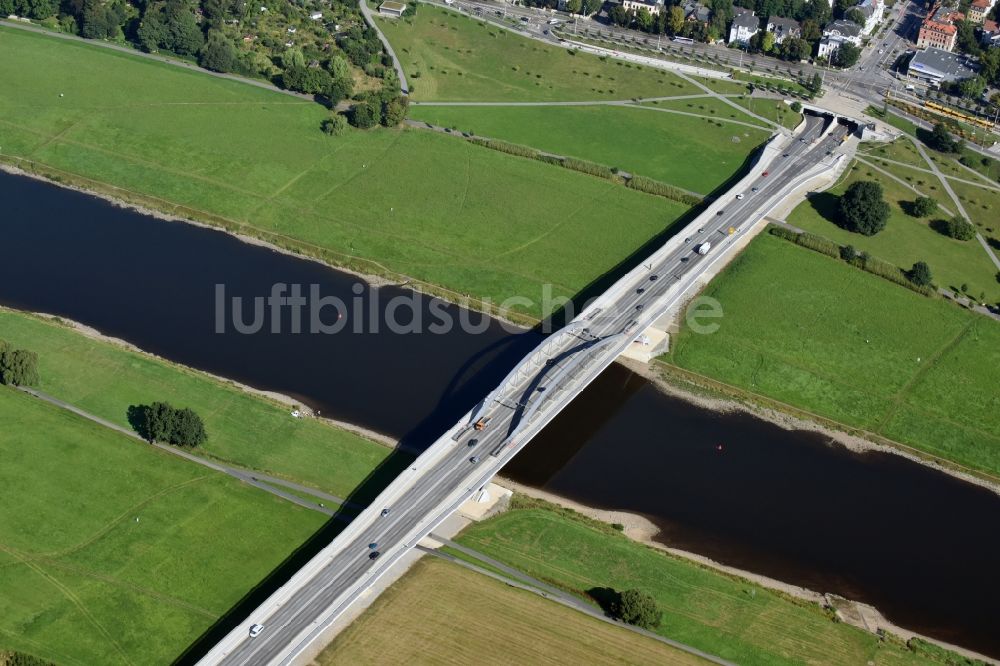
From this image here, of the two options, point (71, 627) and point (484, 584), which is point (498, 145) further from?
point (71, 627)

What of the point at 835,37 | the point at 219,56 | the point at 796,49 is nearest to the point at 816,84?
the point at 796,49

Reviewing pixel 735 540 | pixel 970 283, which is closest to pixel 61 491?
pixel 735 540

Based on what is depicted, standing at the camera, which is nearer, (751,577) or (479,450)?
(751,577)

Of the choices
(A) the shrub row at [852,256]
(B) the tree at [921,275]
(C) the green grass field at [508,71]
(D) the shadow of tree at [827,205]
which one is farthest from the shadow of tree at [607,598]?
(C) the green grass field at [508,71]

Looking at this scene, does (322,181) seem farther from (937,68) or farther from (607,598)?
(937,68)

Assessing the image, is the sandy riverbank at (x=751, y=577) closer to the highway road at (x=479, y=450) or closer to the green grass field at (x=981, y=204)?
the highway road at (x=479, y=450)

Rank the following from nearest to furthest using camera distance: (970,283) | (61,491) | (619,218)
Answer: (61,491) < (970,283) < (619,218)

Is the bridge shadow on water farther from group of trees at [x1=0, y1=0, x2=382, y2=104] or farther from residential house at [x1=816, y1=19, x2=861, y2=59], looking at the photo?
residential house at [x1=816, y1=19, x2=861, y2=59]
